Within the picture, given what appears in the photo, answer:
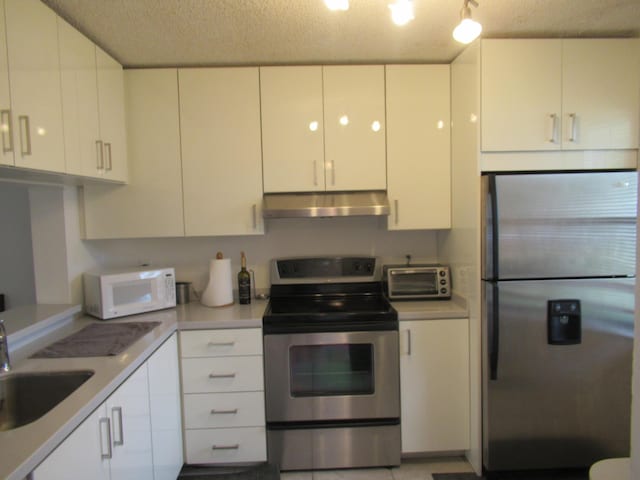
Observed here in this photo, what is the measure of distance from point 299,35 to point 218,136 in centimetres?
72

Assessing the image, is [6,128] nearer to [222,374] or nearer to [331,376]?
[222,374]

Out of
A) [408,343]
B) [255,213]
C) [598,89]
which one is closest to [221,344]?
[255,213]

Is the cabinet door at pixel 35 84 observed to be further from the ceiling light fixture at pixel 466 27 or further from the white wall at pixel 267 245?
the ceiling light fixture at pixel 466 27

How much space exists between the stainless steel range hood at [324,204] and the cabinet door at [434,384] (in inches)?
26.7

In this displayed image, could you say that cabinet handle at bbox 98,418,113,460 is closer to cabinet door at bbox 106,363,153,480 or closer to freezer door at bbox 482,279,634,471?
cabinet door at bbox 106,363,153,480

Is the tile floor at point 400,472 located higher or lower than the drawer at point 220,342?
lower

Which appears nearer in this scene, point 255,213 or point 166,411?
point 166,411

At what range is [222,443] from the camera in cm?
199

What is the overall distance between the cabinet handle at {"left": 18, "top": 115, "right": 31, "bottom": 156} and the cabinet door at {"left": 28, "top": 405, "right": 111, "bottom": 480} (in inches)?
37.0

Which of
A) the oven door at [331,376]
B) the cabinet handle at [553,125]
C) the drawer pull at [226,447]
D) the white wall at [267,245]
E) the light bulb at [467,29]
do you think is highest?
the light bulb at [467,29]

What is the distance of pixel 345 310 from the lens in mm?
2107

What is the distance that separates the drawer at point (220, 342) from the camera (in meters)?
1.95

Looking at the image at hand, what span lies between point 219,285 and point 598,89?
2290 millimetres

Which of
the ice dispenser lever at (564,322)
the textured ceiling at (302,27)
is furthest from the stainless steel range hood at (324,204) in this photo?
the ice dispenser lever at (564,322)
